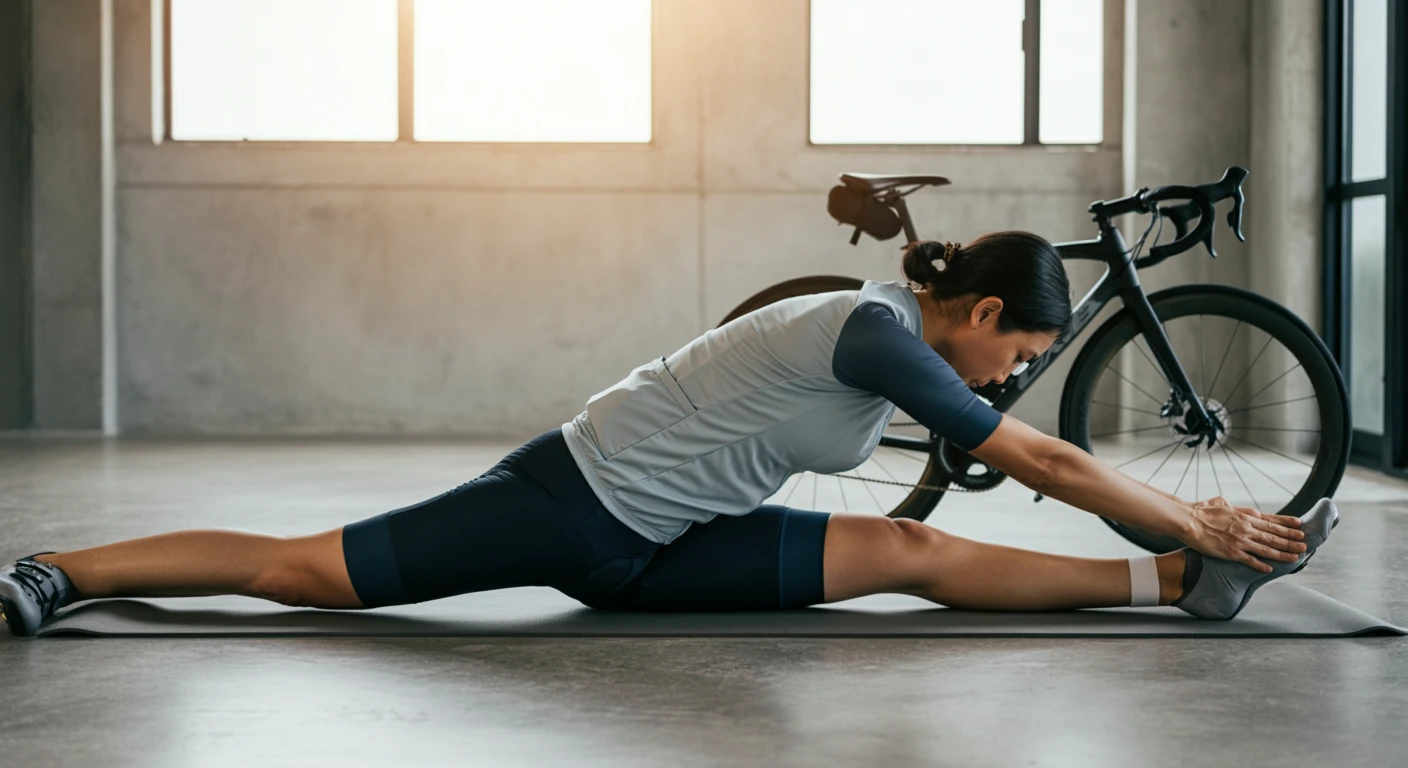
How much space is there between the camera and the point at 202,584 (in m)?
2.35

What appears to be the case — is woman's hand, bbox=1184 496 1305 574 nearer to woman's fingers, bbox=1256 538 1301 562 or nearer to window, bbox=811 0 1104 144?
woman's fingers, bbox=1256 538 1301 562

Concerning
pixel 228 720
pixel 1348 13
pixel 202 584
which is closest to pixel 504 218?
pixel 1348 13

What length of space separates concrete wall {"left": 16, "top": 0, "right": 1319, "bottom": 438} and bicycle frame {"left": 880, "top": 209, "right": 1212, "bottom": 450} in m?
3.66

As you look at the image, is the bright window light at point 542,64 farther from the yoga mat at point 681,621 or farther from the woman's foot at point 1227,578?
the woman's foot at point 1227,578

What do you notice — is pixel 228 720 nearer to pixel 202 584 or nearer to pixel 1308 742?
pixel 202 584

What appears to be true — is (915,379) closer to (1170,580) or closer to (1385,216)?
(1170,580)

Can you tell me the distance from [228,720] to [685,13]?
5.61m

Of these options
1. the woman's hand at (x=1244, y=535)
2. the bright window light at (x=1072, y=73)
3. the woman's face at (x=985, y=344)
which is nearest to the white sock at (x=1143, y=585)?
the woman's hand at (x=1244, y=535)

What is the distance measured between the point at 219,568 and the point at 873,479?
1505 mm

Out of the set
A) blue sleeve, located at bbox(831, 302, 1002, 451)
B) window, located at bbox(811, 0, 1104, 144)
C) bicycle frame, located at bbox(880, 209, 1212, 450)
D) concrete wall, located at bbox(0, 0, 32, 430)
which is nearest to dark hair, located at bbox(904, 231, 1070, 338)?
blue sleeve, located at bbox(831, 302, 1002, 451)

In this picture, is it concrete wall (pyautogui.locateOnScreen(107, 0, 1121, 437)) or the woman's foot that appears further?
concrete wall (pyautogui.locateOnScreen(107, 0, 1121, 437))

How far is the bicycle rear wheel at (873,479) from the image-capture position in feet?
10.8

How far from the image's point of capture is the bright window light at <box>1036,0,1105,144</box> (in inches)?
278

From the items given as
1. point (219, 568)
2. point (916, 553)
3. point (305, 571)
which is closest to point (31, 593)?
point (219, 568)
